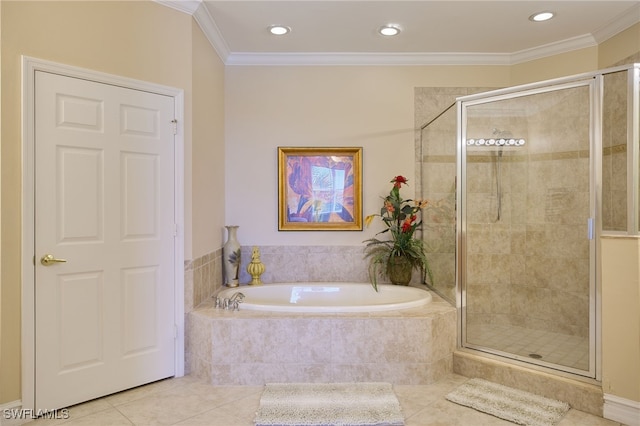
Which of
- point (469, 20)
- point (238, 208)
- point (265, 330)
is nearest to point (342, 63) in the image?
point (469, 20)

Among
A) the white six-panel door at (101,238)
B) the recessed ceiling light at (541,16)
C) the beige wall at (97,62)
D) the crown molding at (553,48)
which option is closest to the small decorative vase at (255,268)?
the beige wall at (97,62)

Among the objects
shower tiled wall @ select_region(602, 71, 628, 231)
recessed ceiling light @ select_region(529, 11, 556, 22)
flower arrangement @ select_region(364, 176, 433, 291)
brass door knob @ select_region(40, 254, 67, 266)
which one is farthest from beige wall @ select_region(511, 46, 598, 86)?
brass door knob @ select_region(40, 254, 67, 266)

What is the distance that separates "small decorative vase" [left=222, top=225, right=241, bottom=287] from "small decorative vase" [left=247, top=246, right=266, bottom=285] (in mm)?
122

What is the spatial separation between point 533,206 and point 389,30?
6.00 feet

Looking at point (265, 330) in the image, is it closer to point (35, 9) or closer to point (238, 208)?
point (238, 208)

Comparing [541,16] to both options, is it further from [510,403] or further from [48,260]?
[48,260]

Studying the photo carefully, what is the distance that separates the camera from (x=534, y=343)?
278 centimetres

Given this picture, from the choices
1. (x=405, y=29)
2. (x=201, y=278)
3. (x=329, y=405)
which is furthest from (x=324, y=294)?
(x=405, y=29)

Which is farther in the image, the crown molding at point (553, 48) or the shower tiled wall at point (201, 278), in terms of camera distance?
the crown molding at point (553, 48)

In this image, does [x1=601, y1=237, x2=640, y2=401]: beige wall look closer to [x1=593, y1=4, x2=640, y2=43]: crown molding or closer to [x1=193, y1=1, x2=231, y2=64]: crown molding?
[x1=593, y1=4, x2=640, y2=43]: crown molding

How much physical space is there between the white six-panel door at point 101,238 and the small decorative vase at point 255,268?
0.86m

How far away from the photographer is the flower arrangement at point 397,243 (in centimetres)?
331

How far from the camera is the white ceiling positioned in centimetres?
268

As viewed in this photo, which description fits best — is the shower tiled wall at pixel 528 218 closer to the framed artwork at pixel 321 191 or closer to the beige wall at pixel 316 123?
the beige wall at pixel 316 123
